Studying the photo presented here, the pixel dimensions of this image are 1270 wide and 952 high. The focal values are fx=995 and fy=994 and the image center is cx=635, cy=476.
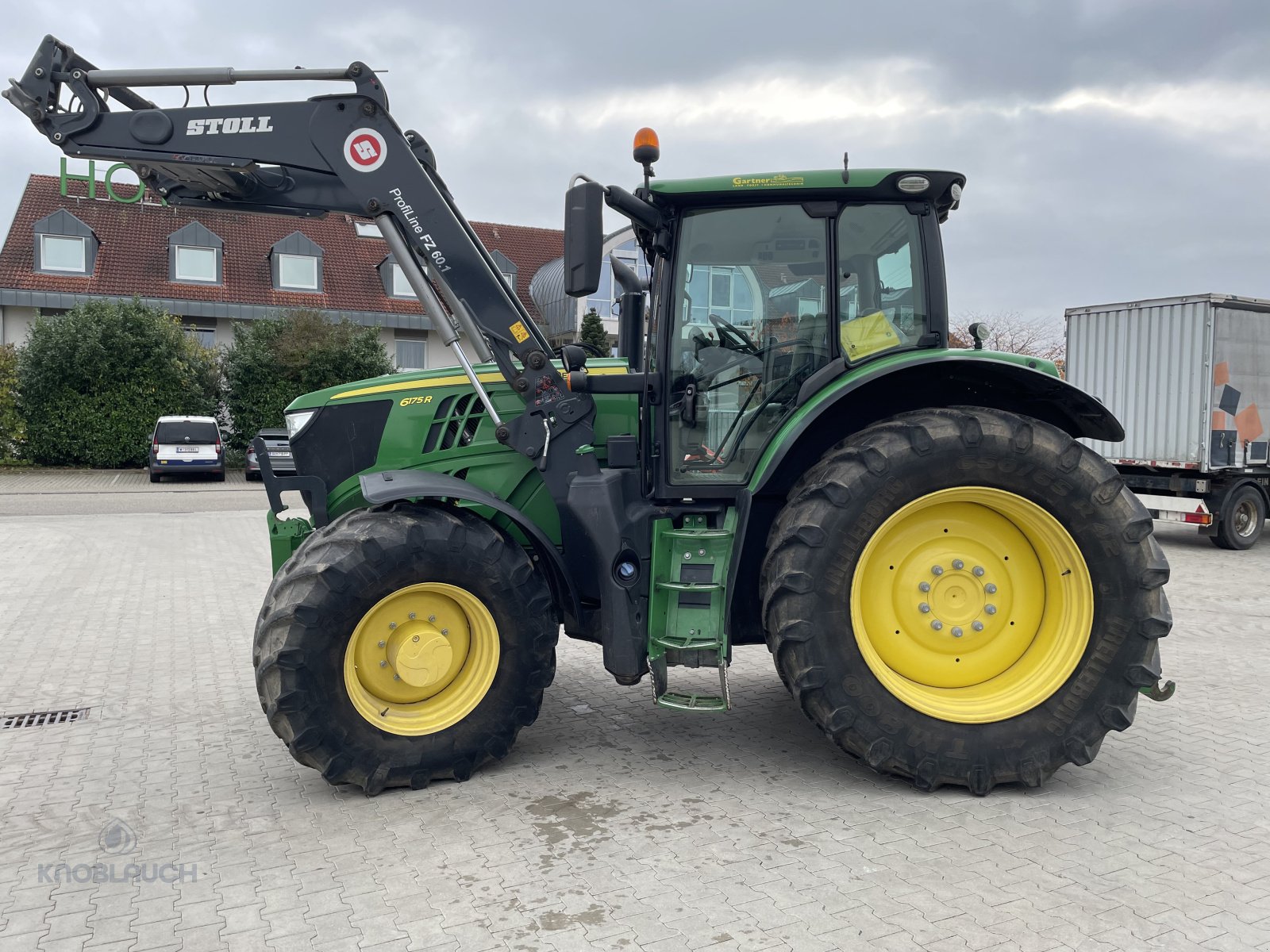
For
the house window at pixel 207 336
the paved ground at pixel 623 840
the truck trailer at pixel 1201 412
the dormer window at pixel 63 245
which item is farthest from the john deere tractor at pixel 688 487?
the dormer window at pixel 63 245

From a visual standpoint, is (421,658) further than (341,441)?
No

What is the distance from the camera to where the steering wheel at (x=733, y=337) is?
15.6ft

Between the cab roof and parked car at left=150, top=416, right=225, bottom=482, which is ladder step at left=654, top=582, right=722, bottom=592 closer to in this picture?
the cab roof

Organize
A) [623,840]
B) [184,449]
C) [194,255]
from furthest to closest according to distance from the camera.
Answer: [194,255], [184,449], [623,840]

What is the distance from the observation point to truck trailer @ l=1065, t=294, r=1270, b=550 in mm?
12930

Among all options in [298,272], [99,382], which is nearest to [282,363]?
[99,382]

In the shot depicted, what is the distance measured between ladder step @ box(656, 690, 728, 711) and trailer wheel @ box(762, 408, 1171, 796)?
1.12 ft

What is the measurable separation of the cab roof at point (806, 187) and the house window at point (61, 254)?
30.9 metres

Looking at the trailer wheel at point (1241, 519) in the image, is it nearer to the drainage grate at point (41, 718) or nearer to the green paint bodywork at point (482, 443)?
the green paint bodywork at point (482, 443)

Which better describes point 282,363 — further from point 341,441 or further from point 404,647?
point 404,647

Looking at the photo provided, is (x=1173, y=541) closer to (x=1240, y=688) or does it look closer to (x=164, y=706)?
(x=1240, y=688)

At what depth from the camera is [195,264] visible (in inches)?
1244

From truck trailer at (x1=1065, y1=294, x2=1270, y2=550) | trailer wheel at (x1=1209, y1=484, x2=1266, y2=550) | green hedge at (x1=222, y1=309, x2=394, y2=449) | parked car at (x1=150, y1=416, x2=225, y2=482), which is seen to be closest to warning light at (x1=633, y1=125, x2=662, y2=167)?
truck trailer at (x1=1065, y1=294, x2=1270, y2=550)

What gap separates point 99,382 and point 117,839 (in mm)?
25825
